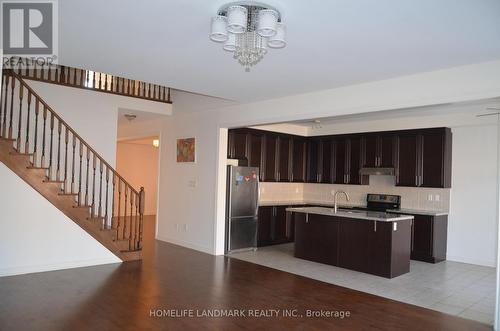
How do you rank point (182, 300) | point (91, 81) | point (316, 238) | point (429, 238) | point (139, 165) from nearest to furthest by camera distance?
point (182, 300)
point (316, 238)
point (429, 238)
point (91, 81)
point (139, 165)

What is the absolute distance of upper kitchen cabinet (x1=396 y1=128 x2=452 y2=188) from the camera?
270 inches

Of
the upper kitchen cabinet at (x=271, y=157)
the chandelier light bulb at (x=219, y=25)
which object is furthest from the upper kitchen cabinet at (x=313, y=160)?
the chandelier light bulb at (x=219, y=25)

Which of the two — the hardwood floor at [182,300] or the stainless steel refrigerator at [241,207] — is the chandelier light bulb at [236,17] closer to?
the hardwood floor at [182,300]

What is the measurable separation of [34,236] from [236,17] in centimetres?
441

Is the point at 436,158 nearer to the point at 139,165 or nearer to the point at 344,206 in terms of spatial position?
the point at 344,206

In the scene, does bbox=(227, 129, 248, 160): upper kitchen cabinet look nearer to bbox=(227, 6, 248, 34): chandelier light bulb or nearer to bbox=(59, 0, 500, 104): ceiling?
bbox=(59, 0, 500, 104): ceiling

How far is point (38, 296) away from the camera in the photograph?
433cm

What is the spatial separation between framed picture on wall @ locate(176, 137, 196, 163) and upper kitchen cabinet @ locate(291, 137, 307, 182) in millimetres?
2433

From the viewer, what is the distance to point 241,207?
722 cm

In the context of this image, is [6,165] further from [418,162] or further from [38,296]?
[418,162]

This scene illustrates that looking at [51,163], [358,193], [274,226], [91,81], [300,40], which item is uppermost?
[91,81]

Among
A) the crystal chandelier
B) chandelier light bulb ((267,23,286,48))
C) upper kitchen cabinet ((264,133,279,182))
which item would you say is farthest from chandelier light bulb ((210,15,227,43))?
upper kitchen cabinet ((264,133,279,182))
